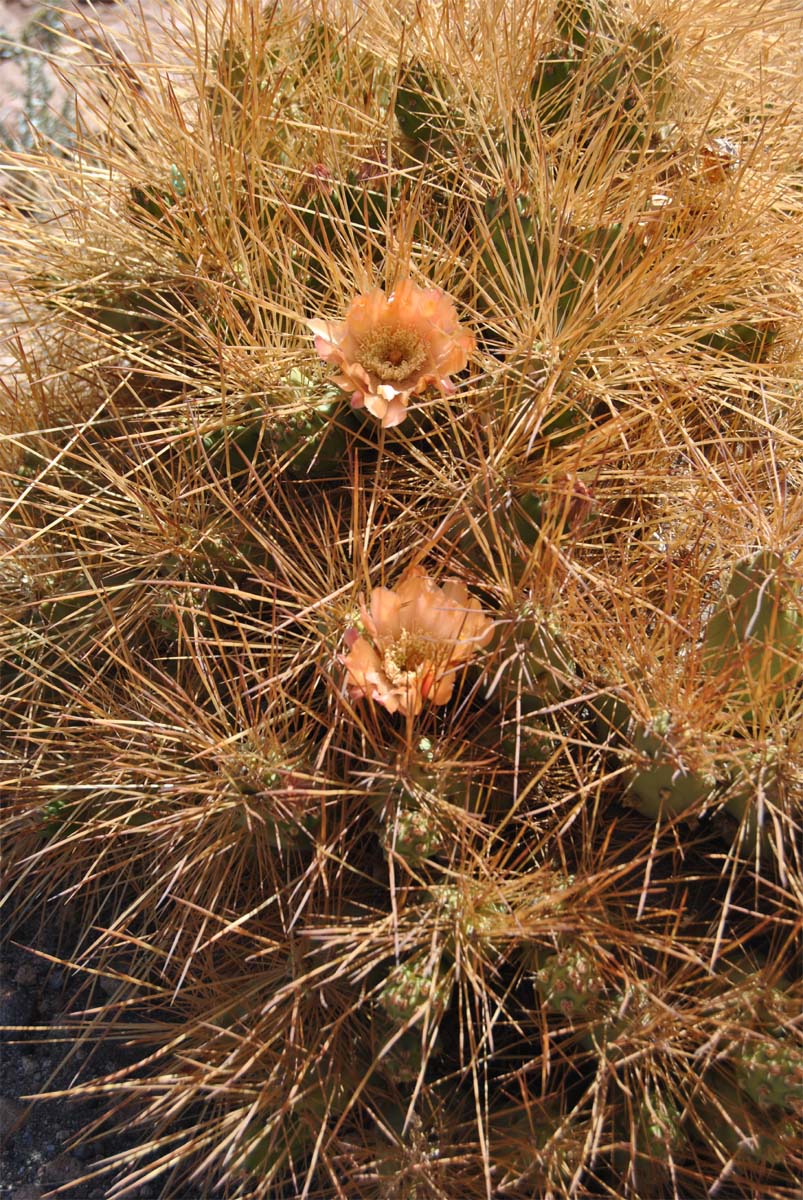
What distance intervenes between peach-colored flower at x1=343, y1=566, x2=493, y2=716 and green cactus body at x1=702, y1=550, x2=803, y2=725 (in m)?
0.28

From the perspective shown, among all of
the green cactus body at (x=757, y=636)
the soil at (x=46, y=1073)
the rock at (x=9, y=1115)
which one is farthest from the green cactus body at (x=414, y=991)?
the rock at (x=9, y=1115)

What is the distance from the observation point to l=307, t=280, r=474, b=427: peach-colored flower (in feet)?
4.13

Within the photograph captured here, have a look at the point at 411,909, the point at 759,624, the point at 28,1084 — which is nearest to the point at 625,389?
the point at 759,624

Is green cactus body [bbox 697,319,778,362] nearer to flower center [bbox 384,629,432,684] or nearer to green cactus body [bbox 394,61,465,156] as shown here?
green cactus body [bbox 394,61,465,156]

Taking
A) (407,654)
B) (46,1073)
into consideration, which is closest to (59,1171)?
(46,1073)

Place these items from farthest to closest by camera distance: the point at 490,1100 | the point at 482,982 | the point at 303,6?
1. the point at 303,6
2. the point at 490,1100
3. the point at 482,982

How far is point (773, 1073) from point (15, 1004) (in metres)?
1.28

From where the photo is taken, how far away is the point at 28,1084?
5.41 ft

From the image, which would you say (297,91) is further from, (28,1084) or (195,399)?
(28,1084)

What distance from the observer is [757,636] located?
1174mm

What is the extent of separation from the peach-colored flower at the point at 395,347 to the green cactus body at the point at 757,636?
440 millimetres

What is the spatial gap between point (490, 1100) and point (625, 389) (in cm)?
99

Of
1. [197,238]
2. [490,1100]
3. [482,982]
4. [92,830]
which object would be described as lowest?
[490,1100]

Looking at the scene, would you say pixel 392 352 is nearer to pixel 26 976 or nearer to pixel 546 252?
pixel 546 252
